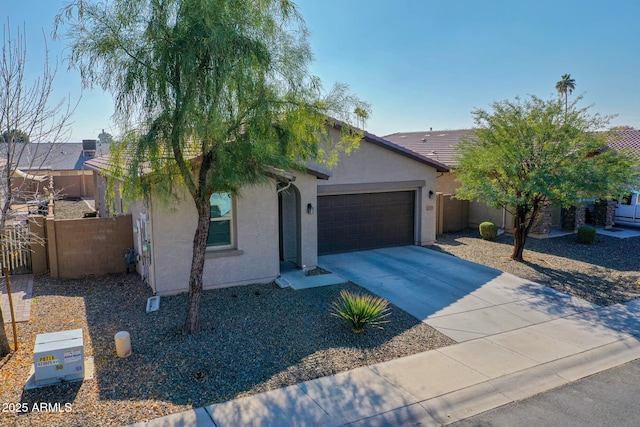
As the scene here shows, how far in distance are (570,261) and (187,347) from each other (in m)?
12.7

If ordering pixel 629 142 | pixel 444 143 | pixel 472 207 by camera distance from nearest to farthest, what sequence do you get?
1. pixel 472 207
2. pixel 629 142
3. pixel 444 143

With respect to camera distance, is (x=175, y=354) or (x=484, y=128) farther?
(x=484, y=128)

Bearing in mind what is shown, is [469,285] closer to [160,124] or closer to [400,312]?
[400,312]

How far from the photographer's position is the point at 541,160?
13422 millimetres

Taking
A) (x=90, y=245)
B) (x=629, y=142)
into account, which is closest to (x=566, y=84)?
(x=629, y=142)

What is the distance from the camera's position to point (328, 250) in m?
15.3

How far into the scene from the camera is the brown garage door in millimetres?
15250

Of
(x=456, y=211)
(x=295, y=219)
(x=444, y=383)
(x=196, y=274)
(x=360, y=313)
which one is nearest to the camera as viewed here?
(x=444, y=383)

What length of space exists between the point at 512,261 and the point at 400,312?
6662 millimetres

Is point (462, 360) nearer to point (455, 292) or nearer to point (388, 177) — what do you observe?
point (455, 292)

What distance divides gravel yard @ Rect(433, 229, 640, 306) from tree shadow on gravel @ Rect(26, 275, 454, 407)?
5.50 meters

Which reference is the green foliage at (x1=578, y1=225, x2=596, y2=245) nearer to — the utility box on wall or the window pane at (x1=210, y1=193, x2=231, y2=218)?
the window pane at (x1=210, y1=193, x2=231, y2=218)

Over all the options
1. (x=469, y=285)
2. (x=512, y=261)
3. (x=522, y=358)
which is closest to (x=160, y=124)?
(x=522, y=358)

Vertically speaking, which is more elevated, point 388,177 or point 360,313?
point 388,177
